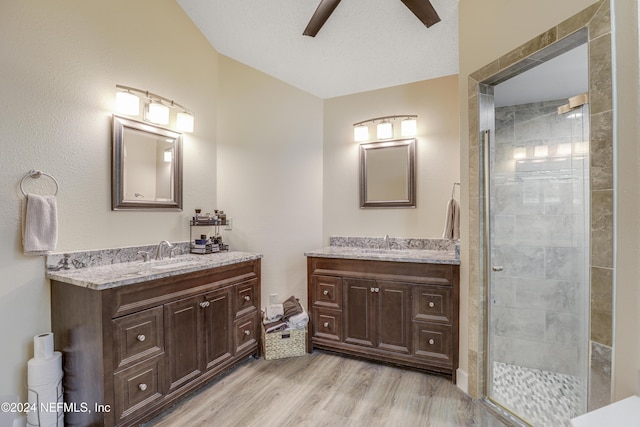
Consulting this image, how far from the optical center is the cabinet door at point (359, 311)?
2.46 meters

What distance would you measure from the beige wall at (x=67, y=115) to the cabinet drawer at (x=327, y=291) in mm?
1307

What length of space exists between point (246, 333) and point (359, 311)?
974 millimetres

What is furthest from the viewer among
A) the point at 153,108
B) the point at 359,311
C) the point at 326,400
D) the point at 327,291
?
the point at 327,291

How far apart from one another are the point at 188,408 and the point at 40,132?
1.94 meters

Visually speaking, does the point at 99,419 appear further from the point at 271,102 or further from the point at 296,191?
the point at 271,102

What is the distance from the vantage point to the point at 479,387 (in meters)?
1.98

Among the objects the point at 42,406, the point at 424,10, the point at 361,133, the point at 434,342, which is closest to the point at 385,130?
the point at 361,133

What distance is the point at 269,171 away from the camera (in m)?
3.06

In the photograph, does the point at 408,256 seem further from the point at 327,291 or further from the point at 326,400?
the point at 326,400

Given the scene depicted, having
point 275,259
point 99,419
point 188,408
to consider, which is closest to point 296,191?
point 275,259

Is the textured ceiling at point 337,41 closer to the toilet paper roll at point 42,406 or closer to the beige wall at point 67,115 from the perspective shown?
the beige wall at point 67,115

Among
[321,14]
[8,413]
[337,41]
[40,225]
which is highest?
[337,41]

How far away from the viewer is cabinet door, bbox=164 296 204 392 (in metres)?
1.83

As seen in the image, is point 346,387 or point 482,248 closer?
point 482,248
